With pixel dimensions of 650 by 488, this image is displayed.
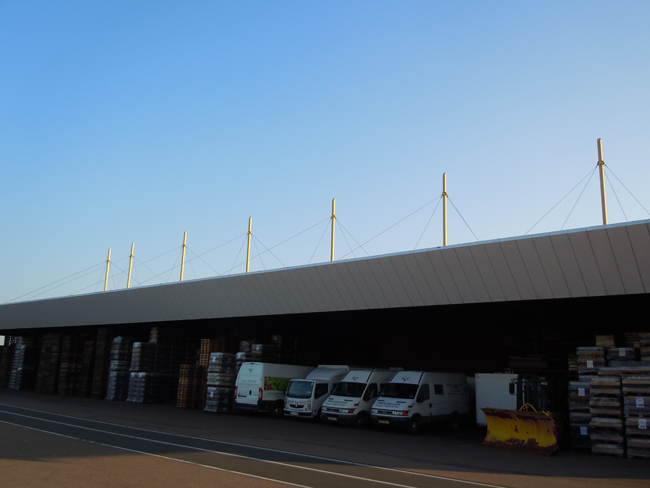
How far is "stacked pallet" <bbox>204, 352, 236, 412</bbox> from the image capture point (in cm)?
2777

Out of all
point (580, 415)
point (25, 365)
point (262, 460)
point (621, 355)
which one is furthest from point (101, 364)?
point (621, 355)

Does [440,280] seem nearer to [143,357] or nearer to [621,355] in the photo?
[621,355]

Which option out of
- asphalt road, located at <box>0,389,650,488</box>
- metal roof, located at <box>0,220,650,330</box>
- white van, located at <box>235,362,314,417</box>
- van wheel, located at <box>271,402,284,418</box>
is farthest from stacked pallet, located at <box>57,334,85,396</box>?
van wheel, located at <box>271,402,284,418</box>

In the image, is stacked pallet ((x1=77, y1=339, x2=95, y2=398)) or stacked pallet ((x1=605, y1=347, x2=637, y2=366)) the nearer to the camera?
stacked pallet ((x1=605, y1=347, x2=637, y2=366))

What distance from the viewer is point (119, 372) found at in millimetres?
35469

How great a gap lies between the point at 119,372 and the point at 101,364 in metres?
3.25

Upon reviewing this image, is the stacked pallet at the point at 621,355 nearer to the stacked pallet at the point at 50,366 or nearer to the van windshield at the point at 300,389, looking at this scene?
the van windshield at the point at 300,389

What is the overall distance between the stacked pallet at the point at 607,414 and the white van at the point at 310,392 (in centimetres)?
1138

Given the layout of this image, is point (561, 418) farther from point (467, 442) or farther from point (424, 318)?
point (424, 318)

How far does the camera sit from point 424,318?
99.2ft

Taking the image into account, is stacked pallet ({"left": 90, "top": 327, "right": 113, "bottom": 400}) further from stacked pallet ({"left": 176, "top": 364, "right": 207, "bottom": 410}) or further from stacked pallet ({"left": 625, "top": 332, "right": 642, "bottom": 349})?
stacked pallet ({"left": 625, "top": 332, "right": 642, "bottom": 349})

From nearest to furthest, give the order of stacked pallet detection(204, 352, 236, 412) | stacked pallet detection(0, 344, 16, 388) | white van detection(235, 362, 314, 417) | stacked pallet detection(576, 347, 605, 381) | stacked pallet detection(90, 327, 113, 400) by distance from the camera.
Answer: stacked pallet detection(576, 347, 605, 381)
white van detection(235, 362, 314, 417)
stacked pallet detection(204, 352, 236, 412)
stacked pallet detection(90, 327, 113, 400)
stacked pallet detection(0, 344, 16, 388)

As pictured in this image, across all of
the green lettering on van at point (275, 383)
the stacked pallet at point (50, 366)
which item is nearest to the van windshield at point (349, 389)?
the green lettering on van at point (275, 383)

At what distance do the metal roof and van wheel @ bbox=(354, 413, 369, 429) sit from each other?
14.7 feet
